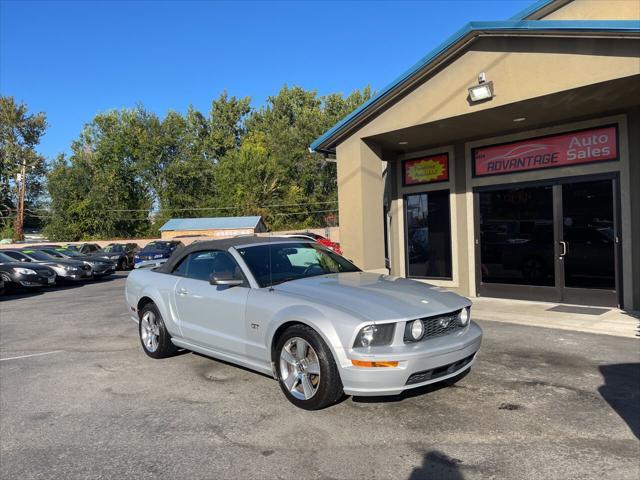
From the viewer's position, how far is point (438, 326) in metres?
4.42

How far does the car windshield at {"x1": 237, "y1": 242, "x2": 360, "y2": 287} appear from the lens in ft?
17.4

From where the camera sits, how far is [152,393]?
5117 mm

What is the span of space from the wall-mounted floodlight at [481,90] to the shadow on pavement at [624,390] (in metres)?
4.81

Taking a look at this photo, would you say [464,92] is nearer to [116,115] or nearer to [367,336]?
[367,336]

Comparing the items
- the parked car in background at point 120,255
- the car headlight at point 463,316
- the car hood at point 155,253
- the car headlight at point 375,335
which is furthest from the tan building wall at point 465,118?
the parked car in background at point 120,255

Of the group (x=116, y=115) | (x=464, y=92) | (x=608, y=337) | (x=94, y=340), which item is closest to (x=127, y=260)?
(x=94, y=340)

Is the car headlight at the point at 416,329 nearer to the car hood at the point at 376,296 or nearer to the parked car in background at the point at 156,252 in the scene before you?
the car hood at the point at 376,296

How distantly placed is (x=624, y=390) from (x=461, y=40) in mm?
6352

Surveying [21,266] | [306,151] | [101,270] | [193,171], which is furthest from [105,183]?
[21,266]

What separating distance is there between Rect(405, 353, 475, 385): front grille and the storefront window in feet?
24.8

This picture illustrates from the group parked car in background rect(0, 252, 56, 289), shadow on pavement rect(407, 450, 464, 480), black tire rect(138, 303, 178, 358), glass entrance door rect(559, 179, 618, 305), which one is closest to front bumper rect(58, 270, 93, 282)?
parked car in background rect(0, 252, 56, 289)

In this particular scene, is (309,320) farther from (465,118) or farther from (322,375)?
(465,118)

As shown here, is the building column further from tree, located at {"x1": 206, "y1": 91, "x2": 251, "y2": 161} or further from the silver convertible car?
tree, located at {"x1": 206, "y1": 91, "x2": 251, "y2": 161}

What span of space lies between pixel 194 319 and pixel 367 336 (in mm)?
2454
